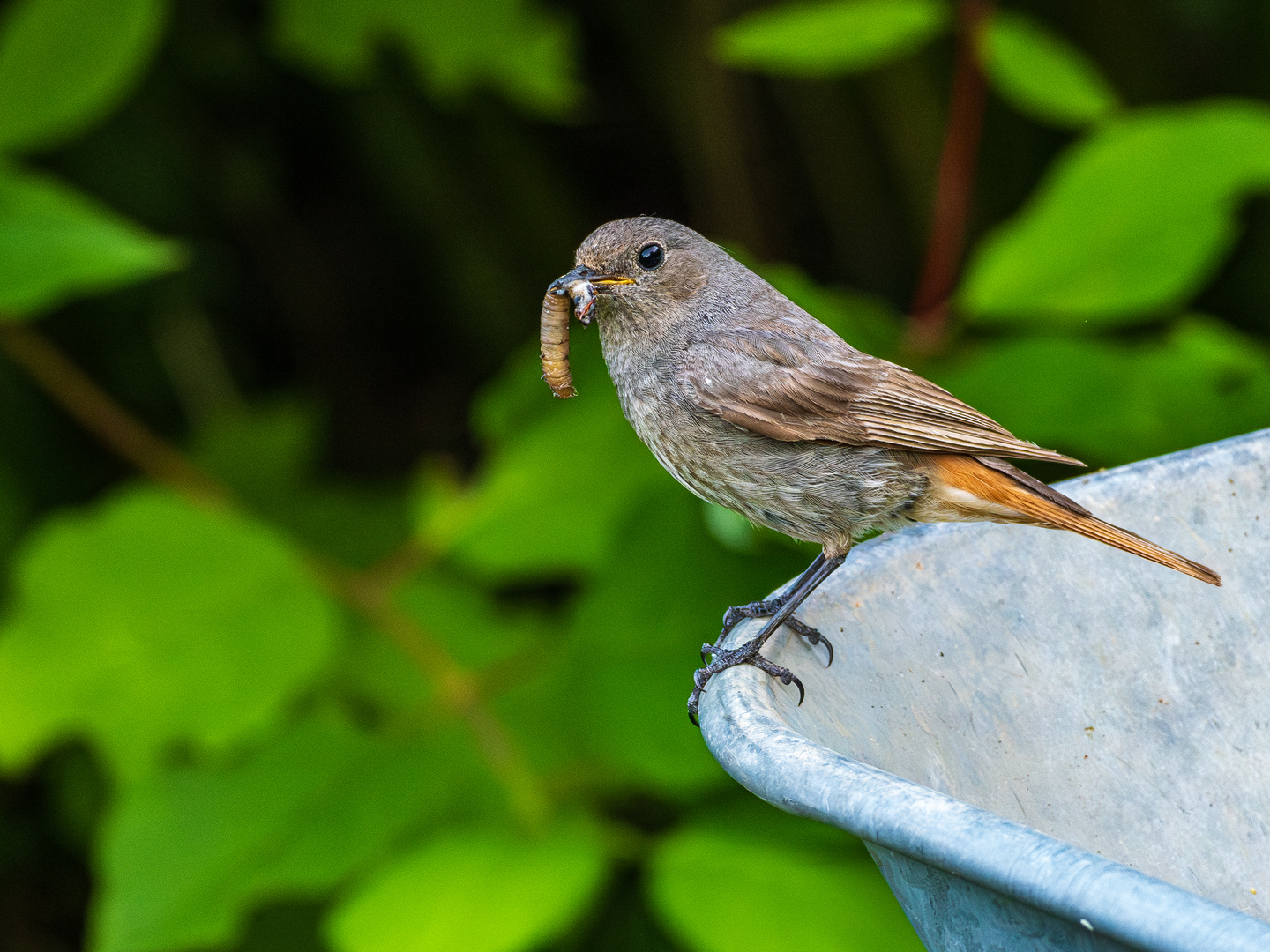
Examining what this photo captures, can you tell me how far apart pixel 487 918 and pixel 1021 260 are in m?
1.85

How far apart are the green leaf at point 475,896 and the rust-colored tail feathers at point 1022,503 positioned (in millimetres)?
1147

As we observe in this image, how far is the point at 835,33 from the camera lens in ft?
10.4

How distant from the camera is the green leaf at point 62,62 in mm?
3088

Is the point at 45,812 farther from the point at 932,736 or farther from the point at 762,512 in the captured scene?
the point at 932,736

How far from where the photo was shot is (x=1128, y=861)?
5.27 ft

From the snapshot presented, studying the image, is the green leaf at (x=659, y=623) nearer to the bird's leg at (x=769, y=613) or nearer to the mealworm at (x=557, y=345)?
the bird's leg at (x=769, y=613)

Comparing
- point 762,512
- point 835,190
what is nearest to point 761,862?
point 762,512

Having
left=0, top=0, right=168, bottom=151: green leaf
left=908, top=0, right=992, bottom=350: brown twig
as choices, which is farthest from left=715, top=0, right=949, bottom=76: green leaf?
left=0, top=0, right=168, bottom=151: green leaf

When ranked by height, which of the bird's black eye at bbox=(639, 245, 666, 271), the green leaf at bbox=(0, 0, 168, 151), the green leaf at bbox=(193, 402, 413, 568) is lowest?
the green leaf at bbox=(193, 402, 413, 568)

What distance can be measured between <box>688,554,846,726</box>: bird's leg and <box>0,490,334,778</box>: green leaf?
103 centimetres

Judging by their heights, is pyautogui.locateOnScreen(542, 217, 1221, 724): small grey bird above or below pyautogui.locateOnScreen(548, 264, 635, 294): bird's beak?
below

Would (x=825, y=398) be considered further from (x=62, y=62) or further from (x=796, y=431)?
(x=62, y=62)

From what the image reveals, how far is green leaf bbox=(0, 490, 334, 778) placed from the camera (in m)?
3.11

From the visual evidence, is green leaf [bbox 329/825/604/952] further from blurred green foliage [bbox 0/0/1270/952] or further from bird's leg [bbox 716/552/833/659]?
bird's leg [bbox 716/552/833/659]
